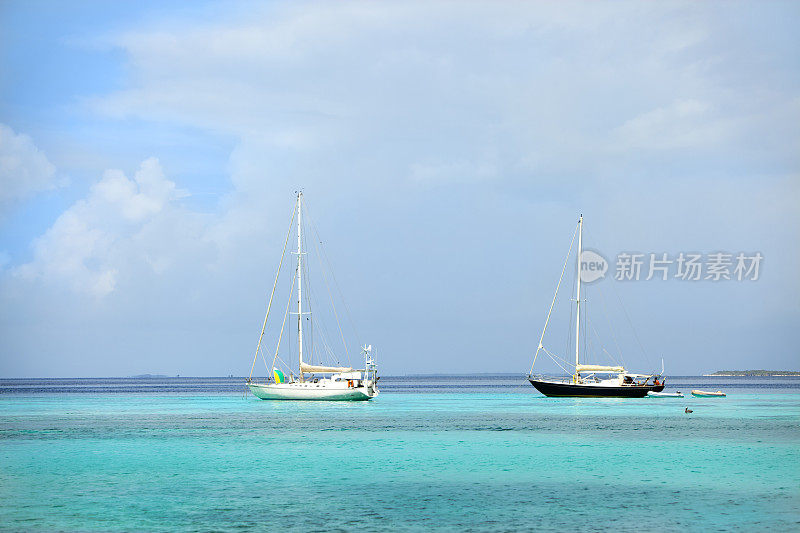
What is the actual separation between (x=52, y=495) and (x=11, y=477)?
6265 millimetres

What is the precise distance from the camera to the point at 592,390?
101688 millimetres

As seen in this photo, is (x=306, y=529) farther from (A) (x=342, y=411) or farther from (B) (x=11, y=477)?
(A) (x=342, y=411)

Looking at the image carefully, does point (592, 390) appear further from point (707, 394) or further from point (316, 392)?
point (316, 392)

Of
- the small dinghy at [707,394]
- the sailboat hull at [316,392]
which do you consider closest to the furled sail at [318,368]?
the sailboat hull at [316,392]

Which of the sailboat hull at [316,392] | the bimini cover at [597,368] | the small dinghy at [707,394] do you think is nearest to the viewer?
the sailboat hull at [316,392]

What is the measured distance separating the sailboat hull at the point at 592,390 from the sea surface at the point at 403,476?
3215 cm

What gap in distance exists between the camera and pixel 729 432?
60.0 m

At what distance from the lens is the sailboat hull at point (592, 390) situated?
102m

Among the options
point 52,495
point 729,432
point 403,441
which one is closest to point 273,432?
point 403,441

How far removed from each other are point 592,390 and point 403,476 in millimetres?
68545

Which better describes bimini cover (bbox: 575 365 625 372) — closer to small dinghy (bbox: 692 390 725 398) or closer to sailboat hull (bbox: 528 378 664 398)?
sailboat hull (bbox: 528 378 664 398)

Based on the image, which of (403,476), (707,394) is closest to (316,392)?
(403,476)

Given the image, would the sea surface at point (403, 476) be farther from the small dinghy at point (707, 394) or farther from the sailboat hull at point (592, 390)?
the small dinghy at point (707, 394)

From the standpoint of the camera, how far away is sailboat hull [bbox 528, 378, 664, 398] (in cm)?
10163
